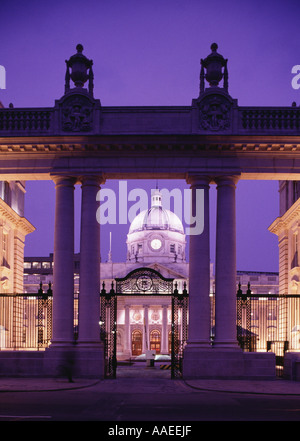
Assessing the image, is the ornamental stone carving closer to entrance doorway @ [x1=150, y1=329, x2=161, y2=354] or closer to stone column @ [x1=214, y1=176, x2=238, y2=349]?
stone column @ [x1=214, y1=176, x2=238, y2=349]

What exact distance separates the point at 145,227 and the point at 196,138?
115 metres

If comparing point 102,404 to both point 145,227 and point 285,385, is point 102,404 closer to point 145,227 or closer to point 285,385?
point 285,385

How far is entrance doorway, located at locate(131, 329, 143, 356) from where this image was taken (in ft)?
383

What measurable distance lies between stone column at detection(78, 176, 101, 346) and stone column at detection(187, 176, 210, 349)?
4.86m

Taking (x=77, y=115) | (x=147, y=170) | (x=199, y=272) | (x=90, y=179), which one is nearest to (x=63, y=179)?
(x=90, y=179)

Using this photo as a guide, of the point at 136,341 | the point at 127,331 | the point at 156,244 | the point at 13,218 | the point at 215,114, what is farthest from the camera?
the point at 156,244

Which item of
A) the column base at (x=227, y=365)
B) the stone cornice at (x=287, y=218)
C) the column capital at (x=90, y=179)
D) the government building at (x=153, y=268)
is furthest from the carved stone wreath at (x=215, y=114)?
the government building at (x=153, y=268)

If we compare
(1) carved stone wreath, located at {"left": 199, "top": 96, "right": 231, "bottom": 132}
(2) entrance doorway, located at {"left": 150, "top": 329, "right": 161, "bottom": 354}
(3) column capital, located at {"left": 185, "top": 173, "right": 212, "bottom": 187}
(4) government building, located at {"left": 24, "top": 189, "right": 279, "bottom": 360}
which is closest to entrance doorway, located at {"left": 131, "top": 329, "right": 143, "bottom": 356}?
(4) government building, located at {"left": 24, "top": 189, "right": 279, "bottom": 360}

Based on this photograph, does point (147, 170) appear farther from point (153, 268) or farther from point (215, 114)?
point (153, 268)

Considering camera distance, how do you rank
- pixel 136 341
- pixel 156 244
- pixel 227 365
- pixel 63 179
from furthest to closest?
pixel 156 244
pixel 136 341
pixel 63 179
pixel 227 365

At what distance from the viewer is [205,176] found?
32500 mm

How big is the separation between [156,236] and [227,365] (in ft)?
374

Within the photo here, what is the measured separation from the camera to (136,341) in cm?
11706

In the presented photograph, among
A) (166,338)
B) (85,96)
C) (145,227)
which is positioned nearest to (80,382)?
(85,96)
